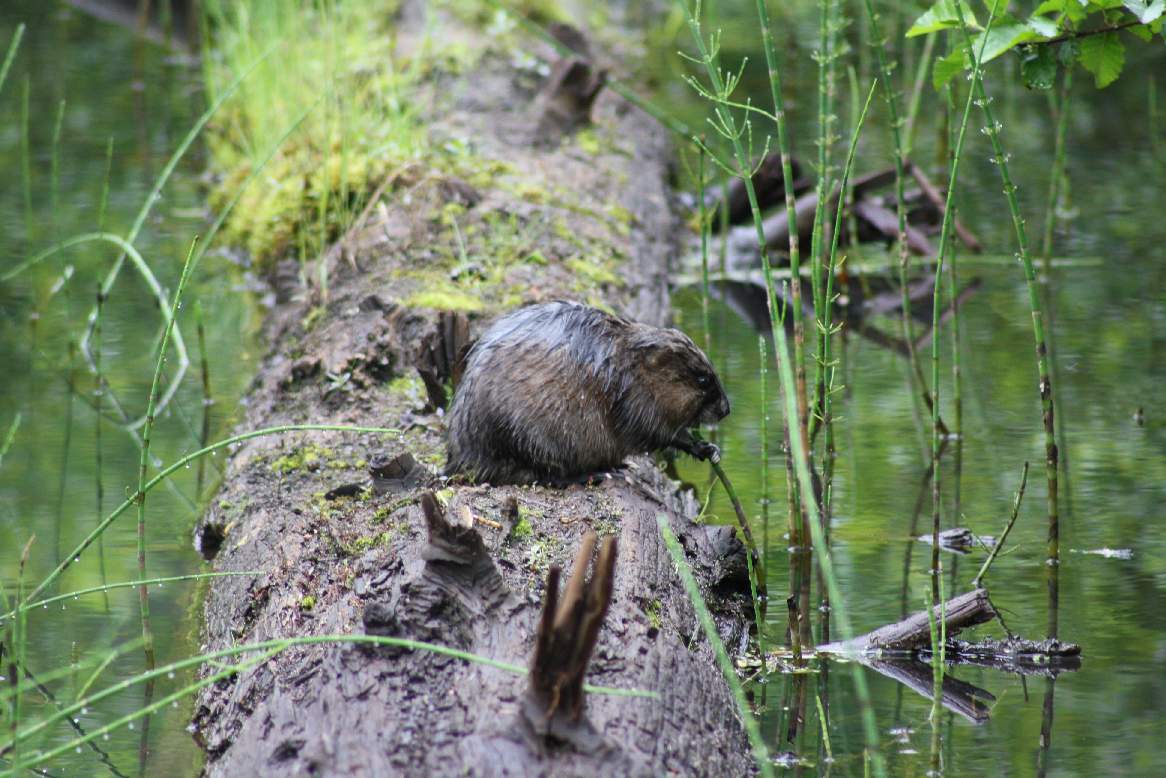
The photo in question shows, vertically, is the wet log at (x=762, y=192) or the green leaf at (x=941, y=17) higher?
the green leaf at (x=941, y=17)

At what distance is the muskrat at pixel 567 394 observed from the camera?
12.4 feet

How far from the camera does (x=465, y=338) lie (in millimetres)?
4328

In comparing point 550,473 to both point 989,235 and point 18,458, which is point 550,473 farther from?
point 989,235

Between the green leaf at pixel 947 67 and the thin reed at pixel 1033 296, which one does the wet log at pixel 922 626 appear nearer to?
the thin reed at pixel 1033 296

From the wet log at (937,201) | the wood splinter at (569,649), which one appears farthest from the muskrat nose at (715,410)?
the wet log at (937,201)

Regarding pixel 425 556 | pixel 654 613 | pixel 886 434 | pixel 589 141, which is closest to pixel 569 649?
pixel 425 556

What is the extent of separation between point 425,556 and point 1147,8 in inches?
79.0

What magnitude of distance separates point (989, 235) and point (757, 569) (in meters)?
3.90

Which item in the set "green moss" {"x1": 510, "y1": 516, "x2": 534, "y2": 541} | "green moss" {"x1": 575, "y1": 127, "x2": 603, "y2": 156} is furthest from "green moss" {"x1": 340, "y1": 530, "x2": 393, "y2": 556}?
"green moss" {"x1": 575, "y1": 127, "x2": 603, "y2": 156}

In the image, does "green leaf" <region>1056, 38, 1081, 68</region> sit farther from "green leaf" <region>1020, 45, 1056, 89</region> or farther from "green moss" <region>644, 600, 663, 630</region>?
"green moss" <region>644, 600, 663, 630</region>

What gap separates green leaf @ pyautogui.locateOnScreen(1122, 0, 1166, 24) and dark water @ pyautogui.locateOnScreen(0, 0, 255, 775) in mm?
2592

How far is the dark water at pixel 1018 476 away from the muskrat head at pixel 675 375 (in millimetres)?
549

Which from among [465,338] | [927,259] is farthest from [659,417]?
[927,259]

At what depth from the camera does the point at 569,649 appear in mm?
2436
